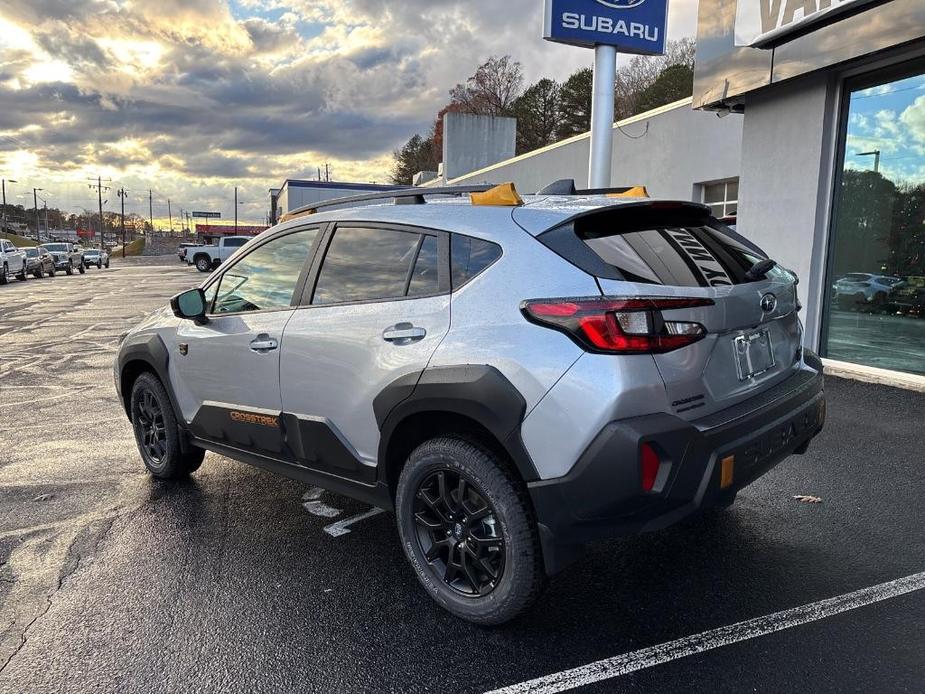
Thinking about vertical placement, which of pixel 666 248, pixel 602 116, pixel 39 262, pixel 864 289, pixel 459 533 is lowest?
pixel 459 533

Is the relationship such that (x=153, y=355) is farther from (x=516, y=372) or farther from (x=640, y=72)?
(x=640, y=72)

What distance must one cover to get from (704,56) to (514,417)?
8.29 meters

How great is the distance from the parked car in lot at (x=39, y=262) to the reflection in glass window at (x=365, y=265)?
35.6m

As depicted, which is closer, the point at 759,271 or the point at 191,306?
the point at 759,271

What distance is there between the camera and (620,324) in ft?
8.14

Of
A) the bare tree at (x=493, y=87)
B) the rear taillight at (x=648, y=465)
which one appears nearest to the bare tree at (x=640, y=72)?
the bare tree at (x=493, y=87)

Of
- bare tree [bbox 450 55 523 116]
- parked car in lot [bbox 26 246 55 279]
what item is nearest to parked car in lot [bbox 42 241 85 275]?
parked car in lot [bbox 26 246 55 279]

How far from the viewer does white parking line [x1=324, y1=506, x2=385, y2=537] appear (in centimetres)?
388

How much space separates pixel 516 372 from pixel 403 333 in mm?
635

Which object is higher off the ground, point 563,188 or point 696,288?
point 563,188

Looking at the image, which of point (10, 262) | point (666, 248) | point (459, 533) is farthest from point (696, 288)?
point (10, 262)

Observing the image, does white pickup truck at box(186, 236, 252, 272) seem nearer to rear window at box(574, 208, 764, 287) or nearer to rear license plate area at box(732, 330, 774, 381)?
rear window at box(574, 208, 764, 287)

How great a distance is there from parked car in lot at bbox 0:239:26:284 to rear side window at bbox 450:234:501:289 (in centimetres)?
3218

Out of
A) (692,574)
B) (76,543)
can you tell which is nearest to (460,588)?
(692,574)
